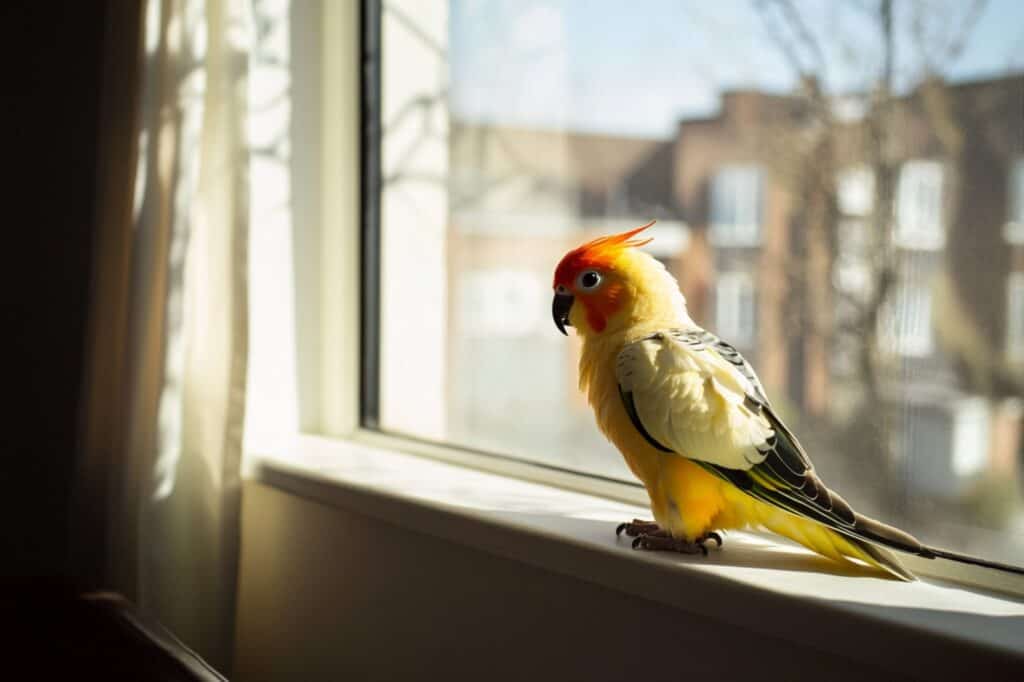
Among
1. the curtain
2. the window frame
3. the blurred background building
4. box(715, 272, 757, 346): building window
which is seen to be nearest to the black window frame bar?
the window frame

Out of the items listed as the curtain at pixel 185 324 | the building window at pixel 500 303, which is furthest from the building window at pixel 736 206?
the curtain at pixel 185 324

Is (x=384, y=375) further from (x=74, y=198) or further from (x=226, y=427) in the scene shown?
(x=74, y=198)

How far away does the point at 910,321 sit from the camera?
1.28 metres

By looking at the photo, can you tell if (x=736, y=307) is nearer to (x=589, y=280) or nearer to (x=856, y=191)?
(x=856, y=191)

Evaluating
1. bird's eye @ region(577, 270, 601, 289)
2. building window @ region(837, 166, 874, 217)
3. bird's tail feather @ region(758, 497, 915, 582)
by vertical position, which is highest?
building window @ region(837, 166, 874, 217)

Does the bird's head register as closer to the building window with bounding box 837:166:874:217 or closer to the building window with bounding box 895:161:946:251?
the building window with bounding box 895:161:946:251

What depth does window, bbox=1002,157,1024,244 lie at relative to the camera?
1286mm

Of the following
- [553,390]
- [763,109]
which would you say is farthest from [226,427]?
[763,109]

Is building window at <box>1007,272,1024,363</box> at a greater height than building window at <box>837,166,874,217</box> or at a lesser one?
lesser

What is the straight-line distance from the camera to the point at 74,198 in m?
1.89

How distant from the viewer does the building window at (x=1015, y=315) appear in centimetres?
137

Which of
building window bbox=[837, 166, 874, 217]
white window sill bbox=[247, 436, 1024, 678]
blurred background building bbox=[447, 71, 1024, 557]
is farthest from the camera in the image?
building window bbox=[837, 166, 874, 217]

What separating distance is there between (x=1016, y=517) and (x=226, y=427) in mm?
1275

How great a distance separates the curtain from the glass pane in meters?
0.40
